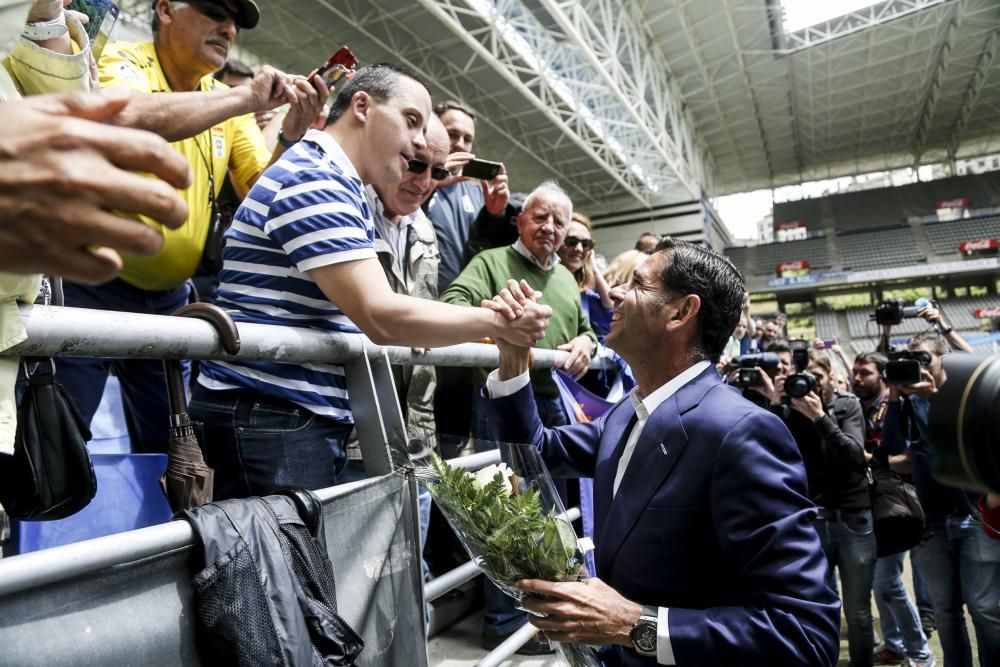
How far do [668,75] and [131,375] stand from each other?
18.1 metres

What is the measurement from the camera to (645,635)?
125cm

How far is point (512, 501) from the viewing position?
1.16 metres

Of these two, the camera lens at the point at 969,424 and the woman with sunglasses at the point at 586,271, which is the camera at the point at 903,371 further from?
the camera lens at the point at 969,424

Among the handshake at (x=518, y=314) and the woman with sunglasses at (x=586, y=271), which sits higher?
the woman with sunglasses at (x=586, y=271)

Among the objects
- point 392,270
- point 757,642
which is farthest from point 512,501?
point 392,270

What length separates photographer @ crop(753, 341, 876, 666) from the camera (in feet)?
11.3

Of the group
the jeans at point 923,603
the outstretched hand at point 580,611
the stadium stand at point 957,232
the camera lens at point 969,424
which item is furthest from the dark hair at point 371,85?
the stadium stand at point 957,232

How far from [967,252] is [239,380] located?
3171cm

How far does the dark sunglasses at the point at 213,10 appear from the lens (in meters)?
1.85

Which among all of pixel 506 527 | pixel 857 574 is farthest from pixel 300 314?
pixel 857 574

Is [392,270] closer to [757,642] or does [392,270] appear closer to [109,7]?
[109,7]

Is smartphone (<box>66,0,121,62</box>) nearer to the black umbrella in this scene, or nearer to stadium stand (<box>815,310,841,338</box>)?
the black umbrella

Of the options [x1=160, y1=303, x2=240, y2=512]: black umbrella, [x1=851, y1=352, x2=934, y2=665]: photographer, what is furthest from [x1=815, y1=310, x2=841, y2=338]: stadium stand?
[x1=160, y1=303, x2=240, y2=512]: black umbrella

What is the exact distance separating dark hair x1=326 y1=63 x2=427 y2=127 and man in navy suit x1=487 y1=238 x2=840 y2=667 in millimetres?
593
